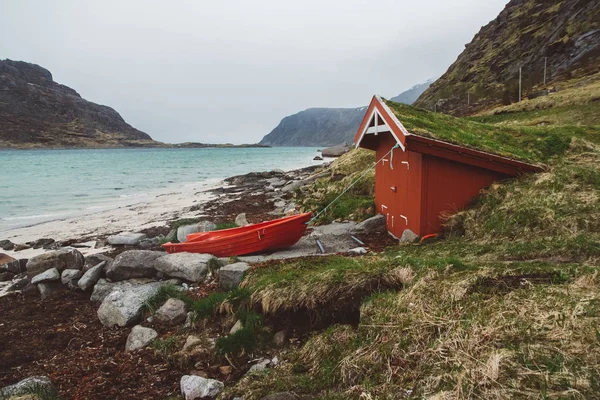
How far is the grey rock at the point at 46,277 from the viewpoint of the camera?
10.0m

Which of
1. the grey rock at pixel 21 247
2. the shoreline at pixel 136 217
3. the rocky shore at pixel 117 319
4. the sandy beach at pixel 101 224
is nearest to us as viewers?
the rocky shore at pixel 117 319

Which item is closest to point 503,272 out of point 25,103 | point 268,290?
point 268,290

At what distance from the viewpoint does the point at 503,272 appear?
516cm

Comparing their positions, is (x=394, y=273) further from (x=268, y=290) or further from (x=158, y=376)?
(x=158, y=376)

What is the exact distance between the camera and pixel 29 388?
16.2ft

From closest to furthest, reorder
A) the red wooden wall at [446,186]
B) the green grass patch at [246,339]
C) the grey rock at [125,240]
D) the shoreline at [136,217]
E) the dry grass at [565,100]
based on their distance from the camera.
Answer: the green grass patch at [246,339], the red wooden wall at [446,186], the grey rock at [125,240], the shoreline at [136,217], the dry grass at [565,100]

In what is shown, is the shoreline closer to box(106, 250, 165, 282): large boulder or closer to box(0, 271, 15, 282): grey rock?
box(0, 271, 15, 282): grey rock

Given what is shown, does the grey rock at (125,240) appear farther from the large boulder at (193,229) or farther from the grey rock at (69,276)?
the grey rock at (69,276)

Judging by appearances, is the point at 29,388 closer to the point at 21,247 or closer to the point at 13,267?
the point at 13,267

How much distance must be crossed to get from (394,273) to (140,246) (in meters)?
12.5

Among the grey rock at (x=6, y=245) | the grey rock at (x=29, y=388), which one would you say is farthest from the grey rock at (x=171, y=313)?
the grey rock at (x=6, y=245)

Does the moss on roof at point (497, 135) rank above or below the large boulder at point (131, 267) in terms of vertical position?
above

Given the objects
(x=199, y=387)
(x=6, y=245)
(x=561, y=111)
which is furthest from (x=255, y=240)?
(x=561, y=111)

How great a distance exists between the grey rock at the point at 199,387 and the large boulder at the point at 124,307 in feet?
10.2
